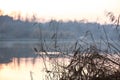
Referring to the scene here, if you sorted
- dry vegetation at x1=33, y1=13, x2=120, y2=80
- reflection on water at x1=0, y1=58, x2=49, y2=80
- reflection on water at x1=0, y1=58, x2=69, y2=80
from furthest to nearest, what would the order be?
reflection on water at x1=0, y1=58, x2=49, y2=80, reflection on water at x1=0, y1=58, x2=69, y2=80, dry vegetation at x1=33, y1=13, x2=120, y2=80

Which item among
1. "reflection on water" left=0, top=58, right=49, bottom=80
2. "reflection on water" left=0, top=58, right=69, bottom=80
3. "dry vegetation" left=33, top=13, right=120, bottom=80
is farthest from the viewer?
"reflection on water" left=0, top=58, right=49, bottom=80

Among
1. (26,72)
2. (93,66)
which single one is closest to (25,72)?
(26,72)

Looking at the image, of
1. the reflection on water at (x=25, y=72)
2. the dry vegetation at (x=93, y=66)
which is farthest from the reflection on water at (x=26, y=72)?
the dry vegetation at (x=93, y=66)

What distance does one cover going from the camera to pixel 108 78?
366 cm

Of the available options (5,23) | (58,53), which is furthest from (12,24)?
(58,53)

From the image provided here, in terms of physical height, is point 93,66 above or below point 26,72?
above

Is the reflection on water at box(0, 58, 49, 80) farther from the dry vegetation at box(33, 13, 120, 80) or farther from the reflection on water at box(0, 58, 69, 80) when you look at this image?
the dry vegetation at box(33, 13, 120, 80)

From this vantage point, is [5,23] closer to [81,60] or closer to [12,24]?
[12,24]

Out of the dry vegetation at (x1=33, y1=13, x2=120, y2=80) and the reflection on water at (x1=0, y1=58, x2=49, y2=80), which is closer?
the dry vegetation at (x1=33, y1=13, x2=120, y2=80)

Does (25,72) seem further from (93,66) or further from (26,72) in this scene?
(93,66)

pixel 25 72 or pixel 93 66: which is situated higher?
pixel 93 66

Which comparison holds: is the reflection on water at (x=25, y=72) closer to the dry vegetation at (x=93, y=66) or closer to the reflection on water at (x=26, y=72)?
the reflection on water at (x=26, y=72)

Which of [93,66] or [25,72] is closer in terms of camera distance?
[93,66]

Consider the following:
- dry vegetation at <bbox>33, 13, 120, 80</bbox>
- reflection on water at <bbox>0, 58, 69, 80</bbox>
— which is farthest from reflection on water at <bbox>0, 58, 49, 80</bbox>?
dry vegetation at <bbox>33, 13, 120, 80</bbox>
